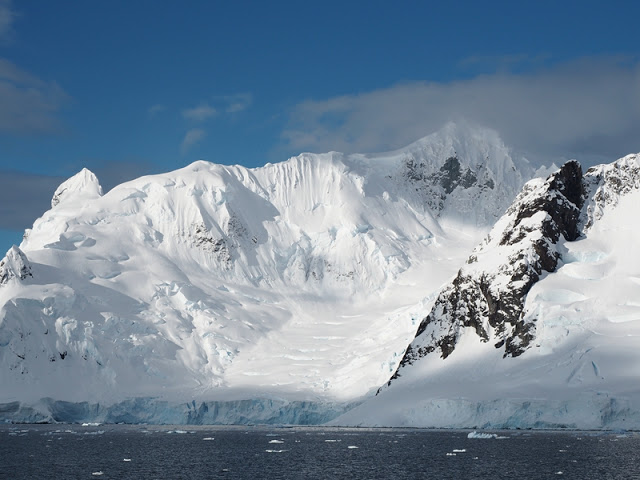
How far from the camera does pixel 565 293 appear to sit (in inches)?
7594

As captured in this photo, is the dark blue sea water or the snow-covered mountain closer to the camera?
the dark blue sea water

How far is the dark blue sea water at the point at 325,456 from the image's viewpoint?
98.5m

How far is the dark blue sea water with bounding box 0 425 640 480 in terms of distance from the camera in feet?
323

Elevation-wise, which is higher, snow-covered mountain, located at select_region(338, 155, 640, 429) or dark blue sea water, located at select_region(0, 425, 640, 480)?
snow-covered mountain, located at select_region(338, 155, 640, 429)

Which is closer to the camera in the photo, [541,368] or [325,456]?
[325,456]

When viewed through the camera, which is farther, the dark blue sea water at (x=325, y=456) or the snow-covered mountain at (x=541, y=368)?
the snow-covered mountain at (x=541, y=368)

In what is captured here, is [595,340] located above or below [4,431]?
above

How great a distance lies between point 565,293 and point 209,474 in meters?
112

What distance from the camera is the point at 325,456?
118m

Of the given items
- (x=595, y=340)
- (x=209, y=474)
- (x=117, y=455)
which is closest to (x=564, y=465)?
(x=209, y=474)

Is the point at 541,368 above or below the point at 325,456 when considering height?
above

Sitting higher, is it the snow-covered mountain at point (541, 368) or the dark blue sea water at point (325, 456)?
the snow-covered mountain at point (541, 368)

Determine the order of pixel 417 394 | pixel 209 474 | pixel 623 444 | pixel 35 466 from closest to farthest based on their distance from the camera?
pixel 209 474 → pixel 35 466 → pixel 623 444 → pixel 417 394

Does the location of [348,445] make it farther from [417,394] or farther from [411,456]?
[417,394]
